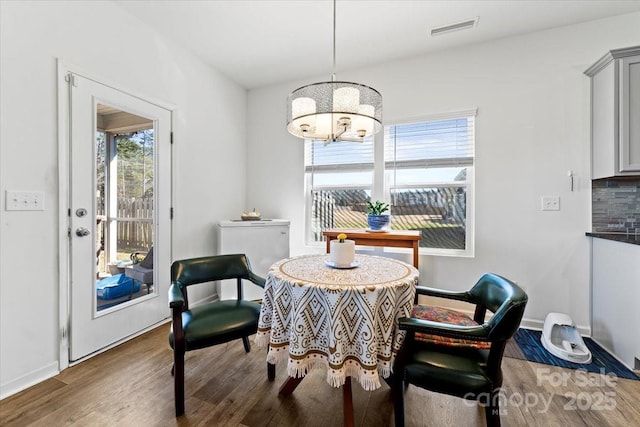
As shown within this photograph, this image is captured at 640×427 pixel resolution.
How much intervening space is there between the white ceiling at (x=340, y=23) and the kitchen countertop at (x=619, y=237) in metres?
1.85

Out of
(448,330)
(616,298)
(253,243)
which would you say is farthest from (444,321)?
(253,243)

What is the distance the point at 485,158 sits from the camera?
2.80 m

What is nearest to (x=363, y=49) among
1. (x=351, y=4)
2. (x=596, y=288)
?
(x=351, y=4)

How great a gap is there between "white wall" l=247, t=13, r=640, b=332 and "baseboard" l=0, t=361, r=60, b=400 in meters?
3.13

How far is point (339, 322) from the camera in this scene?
1.27m

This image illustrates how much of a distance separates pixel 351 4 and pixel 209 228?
2.62m

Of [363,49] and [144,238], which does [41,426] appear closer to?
[144,238]

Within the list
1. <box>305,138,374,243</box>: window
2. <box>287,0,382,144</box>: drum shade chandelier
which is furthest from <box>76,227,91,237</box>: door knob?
<box>305,138,374,243</box>: window

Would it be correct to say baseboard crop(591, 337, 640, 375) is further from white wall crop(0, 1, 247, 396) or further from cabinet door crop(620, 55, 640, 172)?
white wall crop(0, 1, 247, 396)

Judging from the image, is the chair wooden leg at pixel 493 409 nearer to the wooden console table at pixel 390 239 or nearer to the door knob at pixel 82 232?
the wooden console table at pixel 390 239

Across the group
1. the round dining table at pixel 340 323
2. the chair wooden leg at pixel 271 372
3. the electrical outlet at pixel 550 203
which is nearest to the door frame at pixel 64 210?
the chair wooden leg at pixel 271 372

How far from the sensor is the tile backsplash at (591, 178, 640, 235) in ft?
7.79

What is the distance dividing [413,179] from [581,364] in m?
2.02

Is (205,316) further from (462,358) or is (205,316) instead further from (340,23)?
(340,23)
